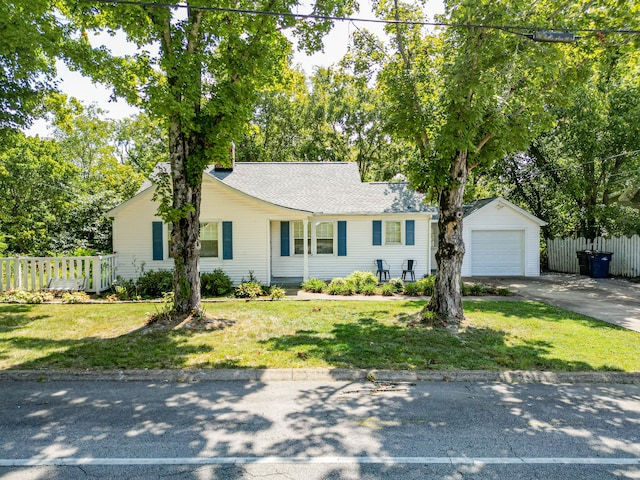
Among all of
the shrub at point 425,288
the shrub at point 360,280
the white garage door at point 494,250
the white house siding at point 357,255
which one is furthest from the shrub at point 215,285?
the white garage door at point 494,250

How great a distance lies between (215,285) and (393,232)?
7.89 metres

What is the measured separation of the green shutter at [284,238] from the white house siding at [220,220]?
1.59 m

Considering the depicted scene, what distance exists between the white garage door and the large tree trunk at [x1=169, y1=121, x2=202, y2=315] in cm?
1383

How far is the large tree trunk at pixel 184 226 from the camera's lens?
352 inches

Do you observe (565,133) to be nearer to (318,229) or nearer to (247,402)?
(318,229)

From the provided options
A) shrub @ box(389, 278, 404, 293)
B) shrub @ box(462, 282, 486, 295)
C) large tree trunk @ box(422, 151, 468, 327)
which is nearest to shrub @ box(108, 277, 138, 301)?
shrub @ box(389, 278, 404, 293)

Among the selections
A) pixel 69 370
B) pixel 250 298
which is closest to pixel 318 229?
pixel 250 298

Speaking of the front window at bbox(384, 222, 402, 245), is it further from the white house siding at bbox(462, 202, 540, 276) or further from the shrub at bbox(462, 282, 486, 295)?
the shrub at bbox(462, 282, 486, 295)

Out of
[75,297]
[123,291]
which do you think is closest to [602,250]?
[123,291]

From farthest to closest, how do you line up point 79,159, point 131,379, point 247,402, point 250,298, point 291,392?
point 79,159, point 250,298, point 131,379, point 291,392, point 247,402

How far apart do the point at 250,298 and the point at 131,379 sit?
22.4 feet

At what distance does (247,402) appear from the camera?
16.9 feet

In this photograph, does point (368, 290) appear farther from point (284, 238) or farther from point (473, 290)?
point (284, 238)

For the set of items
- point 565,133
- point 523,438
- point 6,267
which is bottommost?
point 523,438
